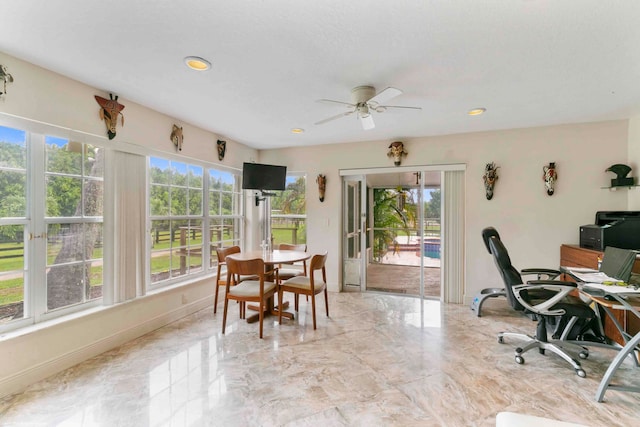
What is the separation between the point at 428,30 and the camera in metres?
1.76

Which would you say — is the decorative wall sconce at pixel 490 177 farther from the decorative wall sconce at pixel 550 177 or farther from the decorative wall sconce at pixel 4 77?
the decorative wall sconce at pixel 4 77

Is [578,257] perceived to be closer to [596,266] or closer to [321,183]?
[596,266]

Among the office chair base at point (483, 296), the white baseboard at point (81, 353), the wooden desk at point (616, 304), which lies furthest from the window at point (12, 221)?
the office chair base at point (483, 296)

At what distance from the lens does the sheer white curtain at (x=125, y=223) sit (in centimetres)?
281

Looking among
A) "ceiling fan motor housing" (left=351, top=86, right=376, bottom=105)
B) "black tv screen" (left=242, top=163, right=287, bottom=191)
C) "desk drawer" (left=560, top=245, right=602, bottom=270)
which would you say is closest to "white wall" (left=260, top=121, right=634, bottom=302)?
"desk drawer" (left=560, top=245, right=602, bottom=270)

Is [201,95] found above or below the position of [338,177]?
above

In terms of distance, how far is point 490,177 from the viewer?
3969mm

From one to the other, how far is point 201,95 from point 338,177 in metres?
2.54

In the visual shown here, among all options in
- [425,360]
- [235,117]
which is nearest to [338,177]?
[235,117]

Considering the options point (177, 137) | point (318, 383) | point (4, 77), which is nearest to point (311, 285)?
point (318, 383)

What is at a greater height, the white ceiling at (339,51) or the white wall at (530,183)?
the white ceiling at (339,51)

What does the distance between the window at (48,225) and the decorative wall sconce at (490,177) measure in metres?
4.56

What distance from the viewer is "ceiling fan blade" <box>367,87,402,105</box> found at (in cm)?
226

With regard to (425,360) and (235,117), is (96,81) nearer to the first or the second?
(235,117)
